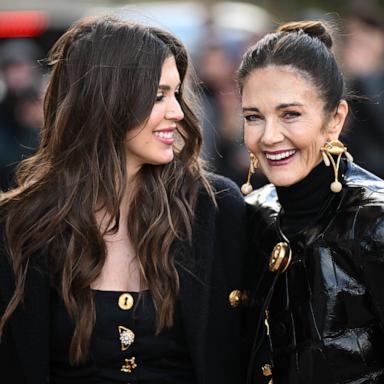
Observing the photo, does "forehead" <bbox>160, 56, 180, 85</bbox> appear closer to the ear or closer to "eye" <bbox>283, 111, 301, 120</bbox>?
"eye" <bbox>283, 111, 301, 120</bbox>

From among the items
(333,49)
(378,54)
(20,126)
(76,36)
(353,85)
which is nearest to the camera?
(333,49)

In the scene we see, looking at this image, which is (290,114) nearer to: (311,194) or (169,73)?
(311,194)

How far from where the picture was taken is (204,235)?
4.23m

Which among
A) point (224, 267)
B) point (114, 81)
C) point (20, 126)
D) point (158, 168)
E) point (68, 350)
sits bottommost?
point (20, 126)

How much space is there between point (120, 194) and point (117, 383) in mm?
802

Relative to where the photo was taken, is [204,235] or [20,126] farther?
[20,126]

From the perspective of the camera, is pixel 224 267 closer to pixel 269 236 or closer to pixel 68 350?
pixel 269 236

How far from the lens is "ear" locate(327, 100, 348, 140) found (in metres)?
3.84

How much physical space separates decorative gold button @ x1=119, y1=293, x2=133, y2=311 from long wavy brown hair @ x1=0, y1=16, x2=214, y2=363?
101mm

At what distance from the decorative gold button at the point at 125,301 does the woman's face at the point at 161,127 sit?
0.57 metres

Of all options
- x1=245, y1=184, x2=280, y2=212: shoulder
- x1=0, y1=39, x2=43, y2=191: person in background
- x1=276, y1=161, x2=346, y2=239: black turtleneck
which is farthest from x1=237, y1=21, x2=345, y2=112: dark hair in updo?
x1=0, y1=39, x2=43, y2=191: person in background

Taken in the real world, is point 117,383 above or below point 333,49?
below

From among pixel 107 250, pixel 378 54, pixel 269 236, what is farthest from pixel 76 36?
pixel 378 54

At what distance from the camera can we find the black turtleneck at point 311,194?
12.5 ft
